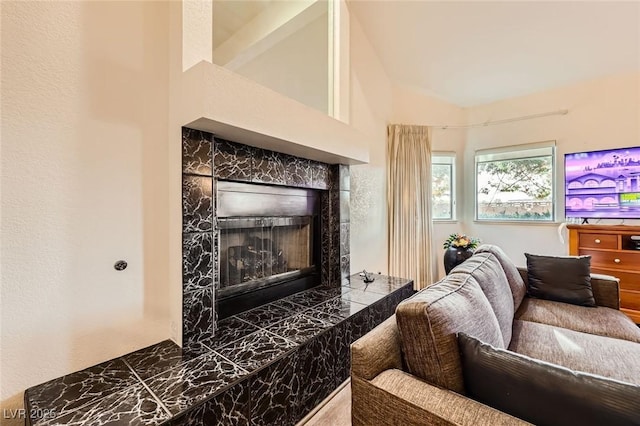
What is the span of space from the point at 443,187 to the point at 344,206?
2.17m

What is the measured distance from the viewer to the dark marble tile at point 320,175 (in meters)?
2.50

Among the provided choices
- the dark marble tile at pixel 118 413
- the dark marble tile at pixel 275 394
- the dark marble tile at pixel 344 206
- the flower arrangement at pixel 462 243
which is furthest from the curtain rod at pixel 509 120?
the dark marble tile at pixel 118 413

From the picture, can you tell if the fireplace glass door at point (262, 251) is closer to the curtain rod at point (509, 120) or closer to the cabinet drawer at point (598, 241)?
the curtain rod at point (509, 120)

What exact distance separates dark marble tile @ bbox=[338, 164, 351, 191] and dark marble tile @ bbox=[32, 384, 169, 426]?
207cm

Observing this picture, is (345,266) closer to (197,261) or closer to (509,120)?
(197,261)

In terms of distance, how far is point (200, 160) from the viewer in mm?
1569

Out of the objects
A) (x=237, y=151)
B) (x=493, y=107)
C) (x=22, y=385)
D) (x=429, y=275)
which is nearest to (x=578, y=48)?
(x=493, y=107)

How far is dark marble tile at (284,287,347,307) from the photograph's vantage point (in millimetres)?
2234

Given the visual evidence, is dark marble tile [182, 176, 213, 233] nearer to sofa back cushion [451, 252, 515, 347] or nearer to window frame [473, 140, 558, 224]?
sofa back cushion [451, 252, 515, 347]

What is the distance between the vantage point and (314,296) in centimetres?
238

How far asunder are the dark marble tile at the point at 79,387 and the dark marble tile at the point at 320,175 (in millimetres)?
1778

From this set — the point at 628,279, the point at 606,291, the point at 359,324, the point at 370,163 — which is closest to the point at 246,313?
the point at 359,324

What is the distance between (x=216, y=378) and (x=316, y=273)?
150cm

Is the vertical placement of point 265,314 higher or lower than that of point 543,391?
lower
